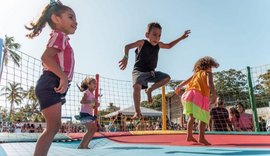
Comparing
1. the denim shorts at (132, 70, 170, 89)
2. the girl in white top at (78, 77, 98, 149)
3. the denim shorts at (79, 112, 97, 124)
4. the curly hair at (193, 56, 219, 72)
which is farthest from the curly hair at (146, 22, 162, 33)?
the denim shorts at (79, 112, 97, 124)

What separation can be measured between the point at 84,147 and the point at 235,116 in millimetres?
5244

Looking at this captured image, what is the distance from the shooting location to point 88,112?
14.8 feet

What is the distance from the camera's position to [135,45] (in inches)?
156

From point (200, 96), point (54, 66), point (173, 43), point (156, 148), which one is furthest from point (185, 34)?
point (54, 66)

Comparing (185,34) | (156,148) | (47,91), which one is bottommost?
(156,148)

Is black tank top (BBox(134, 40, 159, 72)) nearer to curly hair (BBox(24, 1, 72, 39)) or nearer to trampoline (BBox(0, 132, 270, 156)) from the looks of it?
trampoline (BBox(0, 132, 270, 156))

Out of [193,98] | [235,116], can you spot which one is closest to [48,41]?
[193,98]

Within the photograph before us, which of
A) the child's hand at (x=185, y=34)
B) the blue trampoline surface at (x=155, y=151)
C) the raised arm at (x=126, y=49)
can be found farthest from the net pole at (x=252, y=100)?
the raised arm at (x=126, y=49)

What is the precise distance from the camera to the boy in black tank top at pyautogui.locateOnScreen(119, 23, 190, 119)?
3811 mm

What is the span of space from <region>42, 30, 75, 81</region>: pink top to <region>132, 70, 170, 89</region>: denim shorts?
162 centimetres

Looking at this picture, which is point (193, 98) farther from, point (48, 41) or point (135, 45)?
point (48, 41)

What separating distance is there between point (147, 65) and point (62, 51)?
192 centimetres

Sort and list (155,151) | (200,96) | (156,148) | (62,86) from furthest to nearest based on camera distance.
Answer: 1. (200,96)
2. (156,148)
3. (155,151)
4. (62,86)

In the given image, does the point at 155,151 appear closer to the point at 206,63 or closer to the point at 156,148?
the point at 156,148
